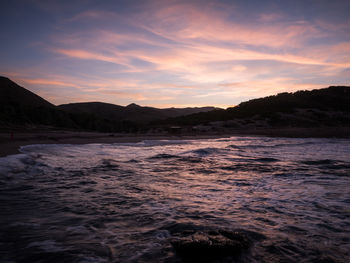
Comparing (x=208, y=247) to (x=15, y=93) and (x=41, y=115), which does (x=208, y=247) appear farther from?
(x=15, y=93)

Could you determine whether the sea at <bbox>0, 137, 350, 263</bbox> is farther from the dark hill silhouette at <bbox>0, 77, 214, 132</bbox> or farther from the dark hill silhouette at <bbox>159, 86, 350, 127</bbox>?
the dark hill silhouette at <bbox>159, 86, 350, 127</bbox>

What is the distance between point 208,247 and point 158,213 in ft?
5.08

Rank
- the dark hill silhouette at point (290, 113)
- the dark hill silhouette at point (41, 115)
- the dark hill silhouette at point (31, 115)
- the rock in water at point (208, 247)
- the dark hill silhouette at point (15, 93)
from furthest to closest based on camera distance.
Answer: the dark hill silhouette at point (15, 93) → the dark hill silhouette at point (290, 113) → the dark hill silhouette at point (41, 115) → the dark hill silhouette at point (31, 115) → the rock in water at point (208, 247)

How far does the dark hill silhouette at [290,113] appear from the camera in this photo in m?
37.4

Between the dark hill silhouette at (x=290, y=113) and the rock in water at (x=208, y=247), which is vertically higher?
the dark hill silhouette at (x=290, y=113)

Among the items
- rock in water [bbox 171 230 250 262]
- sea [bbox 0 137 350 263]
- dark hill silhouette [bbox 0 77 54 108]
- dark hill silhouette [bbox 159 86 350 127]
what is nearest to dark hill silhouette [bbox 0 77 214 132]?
dark hill silhouette [bbox 0 77 54 108]

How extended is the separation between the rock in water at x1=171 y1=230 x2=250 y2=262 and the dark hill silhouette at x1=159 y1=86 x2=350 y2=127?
33.8m

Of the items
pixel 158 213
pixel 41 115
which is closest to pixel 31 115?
pixel 41 115

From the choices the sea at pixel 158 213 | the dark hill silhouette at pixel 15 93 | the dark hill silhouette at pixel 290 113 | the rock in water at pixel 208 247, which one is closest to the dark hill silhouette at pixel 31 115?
the dark hill silhouette at pixel 15 93

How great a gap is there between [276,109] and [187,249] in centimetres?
4744

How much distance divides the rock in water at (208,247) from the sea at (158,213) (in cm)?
6

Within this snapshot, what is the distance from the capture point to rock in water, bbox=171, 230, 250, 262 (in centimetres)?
243

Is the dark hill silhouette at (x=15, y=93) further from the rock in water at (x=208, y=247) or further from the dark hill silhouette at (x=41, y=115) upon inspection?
the rock in water at (x=208, y=247)

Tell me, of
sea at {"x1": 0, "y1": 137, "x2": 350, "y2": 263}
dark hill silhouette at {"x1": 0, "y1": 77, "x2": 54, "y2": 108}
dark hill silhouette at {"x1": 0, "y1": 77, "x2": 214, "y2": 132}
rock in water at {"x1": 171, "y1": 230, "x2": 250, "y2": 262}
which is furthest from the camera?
dark hill silhouette at {"x1": 0, "y1": 77, "x2": 54, "y2": 108}
